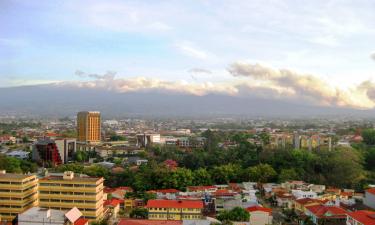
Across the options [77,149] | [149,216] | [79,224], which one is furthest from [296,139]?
[79,224]

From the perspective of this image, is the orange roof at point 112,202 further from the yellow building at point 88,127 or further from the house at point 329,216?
the yellow building at point 88,127

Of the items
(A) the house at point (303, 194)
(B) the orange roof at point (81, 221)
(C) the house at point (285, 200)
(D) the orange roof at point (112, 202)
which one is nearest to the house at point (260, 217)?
(C) the house at point (285, 200)

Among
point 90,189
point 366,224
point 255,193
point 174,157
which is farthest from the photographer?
point 174,157

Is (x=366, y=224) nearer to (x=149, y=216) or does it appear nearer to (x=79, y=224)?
(x=149, y=216)

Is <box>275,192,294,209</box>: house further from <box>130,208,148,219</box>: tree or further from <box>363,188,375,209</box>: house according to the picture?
<box>130,208,148,219</box>: tree

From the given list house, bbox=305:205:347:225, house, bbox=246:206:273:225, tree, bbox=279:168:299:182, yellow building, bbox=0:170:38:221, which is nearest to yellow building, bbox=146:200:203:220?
house, bbox=246:206:273:225

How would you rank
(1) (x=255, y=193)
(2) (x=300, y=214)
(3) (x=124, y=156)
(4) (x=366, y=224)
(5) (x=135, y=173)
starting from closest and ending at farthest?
(4) (x=366, y=224) → (2) (x=300, y=214) → (1) (x=255, y=193) → (5) (x=135, y=173) → (3) (x=124, y=156)

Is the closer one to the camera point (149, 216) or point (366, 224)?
point (366, 224)

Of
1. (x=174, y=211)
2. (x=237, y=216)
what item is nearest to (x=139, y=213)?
(x=174, y=211)
